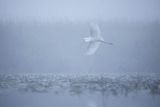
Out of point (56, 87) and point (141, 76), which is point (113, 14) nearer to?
point (141, 76)

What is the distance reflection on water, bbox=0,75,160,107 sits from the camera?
664 cm

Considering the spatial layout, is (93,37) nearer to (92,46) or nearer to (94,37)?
(94,37)

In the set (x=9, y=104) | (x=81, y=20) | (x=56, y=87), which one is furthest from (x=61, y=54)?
(x=9, y=104)

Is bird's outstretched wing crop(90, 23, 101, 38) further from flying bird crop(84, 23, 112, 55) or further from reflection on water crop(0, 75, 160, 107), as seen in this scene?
reflection on water crop(0, 75, 160, 107)

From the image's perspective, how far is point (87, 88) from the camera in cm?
714

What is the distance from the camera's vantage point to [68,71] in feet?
31.6

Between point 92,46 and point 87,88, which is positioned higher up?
point 92,46

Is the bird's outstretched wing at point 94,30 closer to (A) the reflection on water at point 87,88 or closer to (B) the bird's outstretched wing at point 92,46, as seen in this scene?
(B) the bird's outstretched wing at point 92,46

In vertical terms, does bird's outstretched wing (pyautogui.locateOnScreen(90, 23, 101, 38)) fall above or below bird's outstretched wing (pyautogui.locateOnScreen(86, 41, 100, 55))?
above

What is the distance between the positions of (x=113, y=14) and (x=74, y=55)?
1.56 m

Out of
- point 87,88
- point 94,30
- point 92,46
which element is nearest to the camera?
point 87,88

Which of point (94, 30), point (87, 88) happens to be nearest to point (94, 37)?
point (94, 30)

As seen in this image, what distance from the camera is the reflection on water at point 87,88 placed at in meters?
6.64

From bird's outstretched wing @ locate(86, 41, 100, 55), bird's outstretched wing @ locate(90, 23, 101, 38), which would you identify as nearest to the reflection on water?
bird's outstretched wing @ locate(86, 41, 100, 55)
